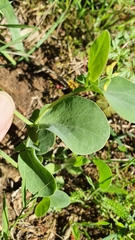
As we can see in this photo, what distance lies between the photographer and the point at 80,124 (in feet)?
4.22

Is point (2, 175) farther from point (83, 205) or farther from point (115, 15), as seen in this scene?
point (115, 15)

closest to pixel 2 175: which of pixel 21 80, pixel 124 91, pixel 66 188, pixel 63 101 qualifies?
pixel 66 188

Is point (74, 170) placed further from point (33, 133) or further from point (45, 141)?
point (33, 133)

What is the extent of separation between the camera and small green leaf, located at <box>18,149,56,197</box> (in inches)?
53.7

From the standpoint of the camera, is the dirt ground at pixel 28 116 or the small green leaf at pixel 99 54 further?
the dirt ground at pixel 28 116

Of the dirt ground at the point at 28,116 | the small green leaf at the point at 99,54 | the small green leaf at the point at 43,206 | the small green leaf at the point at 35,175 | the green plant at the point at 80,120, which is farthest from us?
the dirt ground at the point at 28,116

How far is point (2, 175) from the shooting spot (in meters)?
1.86

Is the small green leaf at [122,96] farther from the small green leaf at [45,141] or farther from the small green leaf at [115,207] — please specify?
the small green leaf at [115,207]

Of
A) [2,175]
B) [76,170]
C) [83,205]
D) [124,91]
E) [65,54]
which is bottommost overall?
[83,205]

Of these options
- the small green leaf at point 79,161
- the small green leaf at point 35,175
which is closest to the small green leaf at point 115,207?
the small green leaf at point 79,161

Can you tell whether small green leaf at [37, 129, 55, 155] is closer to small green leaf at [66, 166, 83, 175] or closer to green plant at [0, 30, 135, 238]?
green plant at [0, 30, 135, 238]

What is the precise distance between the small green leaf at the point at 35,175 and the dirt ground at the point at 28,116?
441mm

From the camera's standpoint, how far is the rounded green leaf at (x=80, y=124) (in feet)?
4.05

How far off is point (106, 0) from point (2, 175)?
44.1 inches
